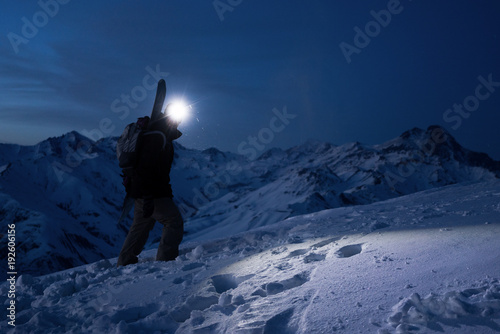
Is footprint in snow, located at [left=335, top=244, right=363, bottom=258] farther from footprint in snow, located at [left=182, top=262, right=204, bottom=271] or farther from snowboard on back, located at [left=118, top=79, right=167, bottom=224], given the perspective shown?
snowboard on back, located at [left=118, top=79, right=167, bottom=224]

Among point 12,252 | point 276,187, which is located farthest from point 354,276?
point 276,187

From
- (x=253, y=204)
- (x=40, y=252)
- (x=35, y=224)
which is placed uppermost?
(x=35, y=224)

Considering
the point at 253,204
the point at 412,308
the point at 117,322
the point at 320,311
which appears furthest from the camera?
the point at 253,204

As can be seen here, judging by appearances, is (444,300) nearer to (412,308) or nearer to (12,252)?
(412,308)

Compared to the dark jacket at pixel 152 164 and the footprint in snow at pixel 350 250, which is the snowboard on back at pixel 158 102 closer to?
the dark jacket at pixel 152 164

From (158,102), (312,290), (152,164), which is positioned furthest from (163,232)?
(312,290)

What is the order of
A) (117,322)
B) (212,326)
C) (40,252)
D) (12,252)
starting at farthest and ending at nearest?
(40,252)
(12,252)
(117,322)
(212,326)

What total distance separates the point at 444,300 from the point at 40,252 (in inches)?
6192

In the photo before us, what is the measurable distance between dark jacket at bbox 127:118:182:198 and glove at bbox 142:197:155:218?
0.07 meters

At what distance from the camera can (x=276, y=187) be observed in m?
196

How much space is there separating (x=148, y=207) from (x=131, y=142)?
113cm

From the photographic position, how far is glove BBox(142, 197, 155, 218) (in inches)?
241

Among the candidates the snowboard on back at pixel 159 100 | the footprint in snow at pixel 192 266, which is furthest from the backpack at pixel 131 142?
the footprint in snow at pixel 192 266

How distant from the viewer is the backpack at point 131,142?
6.06 m
